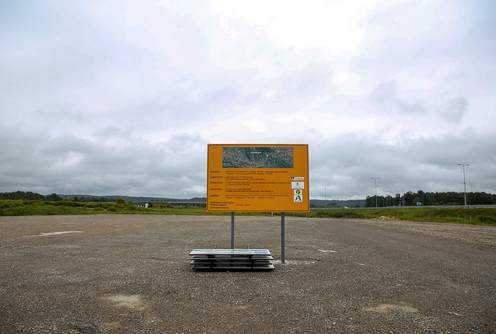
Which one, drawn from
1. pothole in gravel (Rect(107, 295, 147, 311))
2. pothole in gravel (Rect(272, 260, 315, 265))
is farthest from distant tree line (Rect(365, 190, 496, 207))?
pothole in gravel (Rect(107, 295, 147, 311))

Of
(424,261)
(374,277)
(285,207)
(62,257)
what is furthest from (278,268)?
(62,257)

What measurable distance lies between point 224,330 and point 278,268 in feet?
13.3

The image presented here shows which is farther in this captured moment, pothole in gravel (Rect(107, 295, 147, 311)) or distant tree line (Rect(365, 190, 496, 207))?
distant tree line (Rect(365, 190, 496, 207))

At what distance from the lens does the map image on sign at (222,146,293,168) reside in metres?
8.72

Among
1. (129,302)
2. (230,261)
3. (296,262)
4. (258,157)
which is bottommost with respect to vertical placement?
(296,262)

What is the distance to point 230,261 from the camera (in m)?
7.70

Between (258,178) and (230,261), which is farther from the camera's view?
(258,178)

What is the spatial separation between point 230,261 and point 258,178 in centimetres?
233

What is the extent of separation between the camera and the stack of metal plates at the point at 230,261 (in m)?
7.57

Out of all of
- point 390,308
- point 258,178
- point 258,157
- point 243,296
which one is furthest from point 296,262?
point 390,308

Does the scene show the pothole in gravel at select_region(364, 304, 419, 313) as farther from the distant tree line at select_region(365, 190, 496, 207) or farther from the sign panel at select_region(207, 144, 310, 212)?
the distant tree line at select_region(365, 190, 496, 207)

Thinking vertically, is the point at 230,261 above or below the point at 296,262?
above

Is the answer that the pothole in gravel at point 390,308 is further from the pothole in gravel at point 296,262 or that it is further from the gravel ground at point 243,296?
the pothole in gravel at point 296,262

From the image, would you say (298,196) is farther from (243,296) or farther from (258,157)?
(243,296)
